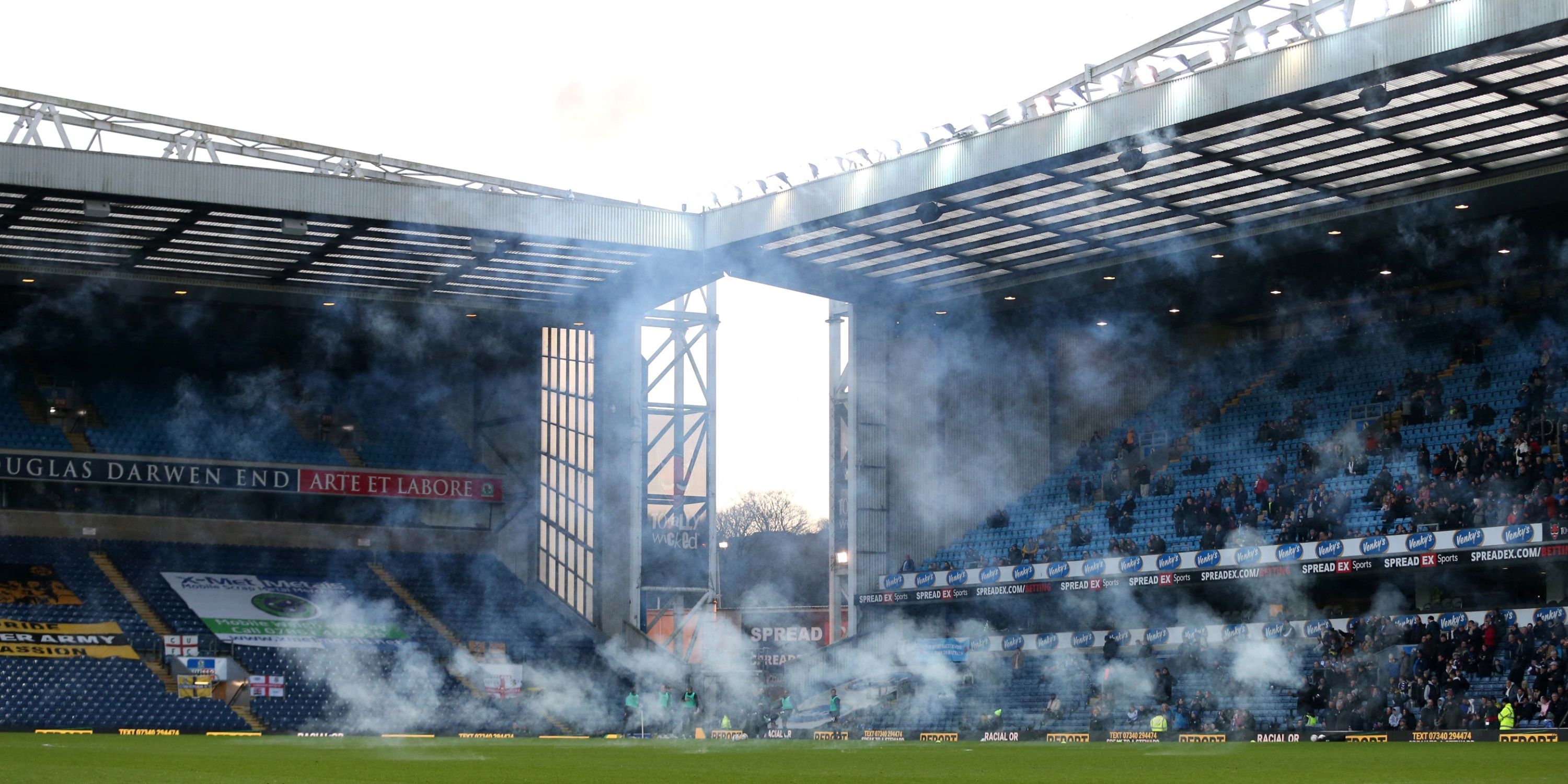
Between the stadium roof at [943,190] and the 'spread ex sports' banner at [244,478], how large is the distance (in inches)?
237

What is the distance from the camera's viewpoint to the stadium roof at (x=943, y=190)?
2333 centimetres

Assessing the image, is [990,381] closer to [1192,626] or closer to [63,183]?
[1192,626]

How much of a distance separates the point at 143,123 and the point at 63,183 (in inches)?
80.1

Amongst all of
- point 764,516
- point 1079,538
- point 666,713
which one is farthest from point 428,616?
point 764,516

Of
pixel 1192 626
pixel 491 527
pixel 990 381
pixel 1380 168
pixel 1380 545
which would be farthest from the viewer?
pixel 491 527

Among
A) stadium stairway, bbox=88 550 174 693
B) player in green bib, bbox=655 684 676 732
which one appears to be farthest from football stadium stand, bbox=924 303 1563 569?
stadium stairway, bbox=88 550 174 693

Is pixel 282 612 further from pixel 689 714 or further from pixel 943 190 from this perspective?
pixel 943 190

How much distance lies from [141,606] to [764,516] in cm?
4724

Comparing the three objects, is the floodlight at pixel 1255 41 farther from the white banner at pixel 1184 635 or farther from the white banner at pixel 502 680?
the white banner at pixel 502 680

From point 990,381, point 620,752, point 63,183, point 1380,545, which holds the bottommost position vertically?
point 620,752

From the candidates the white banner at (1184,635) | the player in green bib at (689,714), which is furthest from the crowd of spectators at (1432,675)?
the player in green bib at (689,714)

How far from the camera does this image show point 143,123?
29.2 m

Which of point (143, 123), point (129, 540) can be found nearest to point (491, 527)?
point (129, 540)

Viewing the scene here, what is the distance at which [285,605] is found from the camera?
38.7 meters
